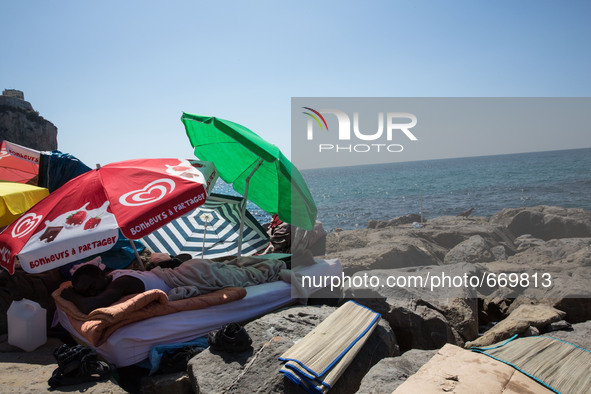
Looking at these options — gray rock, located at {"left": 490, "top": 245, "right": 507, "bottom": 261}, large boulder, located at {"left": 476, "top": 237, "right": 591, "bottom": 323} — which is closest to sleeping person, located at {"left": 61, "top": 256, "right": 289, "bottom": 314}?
large boulder, located at {"left": 476, "top": 237, "right": 591, "bottom": 323}

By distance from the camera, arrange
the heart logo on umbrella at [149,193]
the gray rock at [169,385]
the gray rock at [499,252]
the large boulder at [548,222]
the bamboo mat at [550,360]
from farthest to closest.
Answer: the large boulder at [548,222], the gray rock at [499,252], the heart logo on umbrella at [149,193], the gray rock at [169,385], the bamboo mat at [550,360]

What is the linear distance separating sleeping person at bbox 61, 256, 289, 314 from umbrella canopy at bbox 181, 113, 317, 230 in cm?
79

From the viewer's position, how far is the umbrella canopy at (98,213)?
3.56 metres

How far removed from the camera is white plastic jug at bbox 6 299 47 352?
3930mm

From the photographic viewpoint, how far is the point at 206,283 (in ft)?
14.4

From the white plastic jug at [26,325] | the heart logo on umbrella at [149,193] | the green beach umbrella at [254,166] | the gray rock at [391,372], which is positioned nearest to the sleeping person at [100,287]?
the white plastic jug at [26,325]

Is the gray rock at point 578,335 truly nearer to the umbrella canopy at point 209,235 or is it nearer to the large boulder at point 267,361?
the large boulder at point 267,361

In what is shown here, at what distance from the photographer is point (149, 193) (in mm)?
3873

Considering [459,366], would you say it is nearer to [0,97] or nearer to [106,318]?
[106,318]

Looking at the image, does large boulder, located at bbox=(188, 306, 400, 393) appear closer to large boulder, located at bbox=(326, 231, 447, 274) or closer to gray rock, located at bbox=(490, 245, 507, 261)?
large boulder, located at bbox=(326, 231, 447, 274)

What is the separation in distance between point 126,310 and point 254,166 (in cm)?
294

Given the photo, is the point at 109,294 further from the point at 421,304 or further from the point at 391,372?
the point at 421,304

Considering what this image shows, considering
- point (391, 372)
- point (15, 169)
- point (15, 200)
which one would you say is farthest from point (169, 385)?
point (15, 169)

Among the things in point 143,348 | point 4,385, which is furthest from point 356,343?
point 4,385
